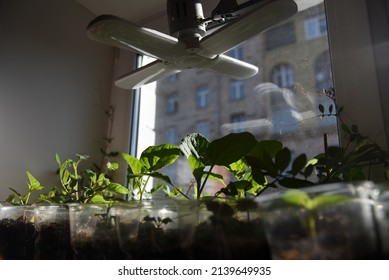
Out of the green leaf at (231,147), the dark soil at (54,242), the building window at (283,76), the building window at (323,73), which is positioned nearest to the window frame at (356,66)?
the building window at (323,73)

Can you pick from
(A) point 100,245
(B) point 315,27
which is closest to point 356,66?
(B) point 315,27

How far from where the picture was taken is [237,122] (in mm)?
1062

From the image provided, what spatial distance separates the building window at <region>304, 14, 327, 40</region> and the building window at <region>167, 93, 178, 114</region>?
55cm

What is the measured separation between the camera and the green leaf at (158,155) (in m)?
0.60

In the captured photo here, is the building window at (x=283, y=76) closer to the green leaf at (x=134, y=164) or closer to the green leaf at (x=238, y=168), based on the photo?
the green leaf at (x=238, y=168)

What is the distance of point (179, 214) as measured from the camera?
454 mm

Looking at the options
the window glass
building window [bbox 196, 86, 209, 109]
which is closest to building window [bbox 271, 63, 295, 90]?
the window glass

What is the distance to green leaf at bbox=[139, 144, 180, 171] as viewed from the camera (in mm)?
604

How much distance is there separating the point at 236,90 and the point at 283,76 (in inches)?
7.0

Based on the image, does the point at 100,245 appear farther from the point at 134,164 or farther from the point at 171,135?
the point at 171,135

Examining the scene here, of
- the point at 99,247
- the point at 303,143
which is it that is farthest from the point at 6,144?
the point at 303,143
